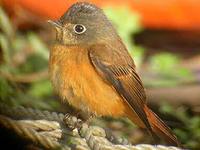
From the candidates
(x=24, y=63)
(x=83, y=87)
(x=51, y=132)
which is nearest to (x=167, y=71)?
(x=24, y=63)

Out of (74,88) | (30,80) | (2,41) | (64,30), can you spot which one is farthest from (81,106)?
(30,80)

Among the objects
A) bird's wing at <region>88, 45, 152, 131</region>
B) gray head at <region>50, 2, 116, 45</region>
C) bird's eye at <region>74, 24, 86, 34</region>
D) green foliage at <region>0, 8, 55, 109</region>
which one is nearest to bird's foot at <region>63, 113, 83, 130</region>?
bird's wing at <region>88, 45, 152, 131</region>

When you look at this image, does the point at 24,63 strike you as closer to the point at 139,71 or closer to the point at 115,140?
the point at 139,71

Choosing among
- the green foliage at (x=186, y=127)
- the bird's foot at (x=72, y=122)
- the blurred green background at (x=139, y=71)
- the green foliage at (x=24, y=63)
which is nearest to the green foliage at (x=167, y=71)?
the blurred green background at (x=139, y=71)

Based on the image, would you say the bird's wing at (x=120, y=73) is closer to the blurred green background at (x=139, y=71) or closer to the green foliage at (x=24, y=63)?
the blurred green background at (x=139, y=71)

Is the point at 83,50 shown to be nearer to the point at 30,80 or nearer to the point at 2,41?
the point at 2,41
